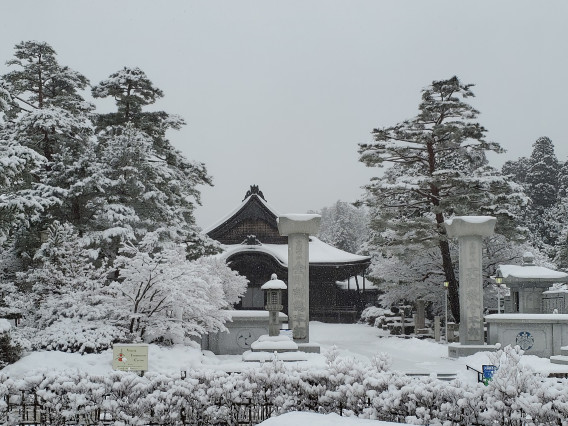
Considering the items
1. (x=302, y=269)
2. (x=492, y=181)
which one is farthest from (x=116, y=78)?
(x=492, y=181)

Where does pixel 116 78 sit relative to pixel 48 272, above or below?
above

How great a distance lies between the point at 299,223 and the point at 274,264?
18.6 meters

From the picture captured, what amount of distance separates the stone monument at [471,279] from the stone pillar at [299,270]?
5.30m

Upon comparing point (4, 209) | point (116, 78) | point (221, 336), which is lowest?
point (221, 336)

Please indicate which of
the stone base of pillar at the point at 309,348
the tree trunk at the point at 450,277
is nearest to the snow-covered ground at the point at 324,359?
the stone base of pillar at the point at 309,348

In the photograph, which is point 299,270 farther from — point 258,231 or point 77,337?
point 258,231

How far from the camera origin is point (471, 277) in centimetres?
2212

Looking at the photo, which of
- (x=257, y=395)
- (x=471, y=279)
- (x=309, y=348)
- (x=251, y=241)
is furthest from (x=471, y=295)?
(x=251, y=241)

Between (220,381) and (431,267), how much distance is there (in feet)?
84.1

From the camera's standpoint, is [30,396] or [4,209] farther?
[4,209]

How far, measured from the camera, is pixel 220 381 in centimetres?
927

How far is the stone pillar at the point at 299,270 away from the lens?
22.1 meters

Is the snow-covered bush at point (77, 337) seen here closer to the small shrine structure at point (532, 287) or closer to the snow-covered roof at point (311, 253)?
the small shrine structure at point (532, 287)

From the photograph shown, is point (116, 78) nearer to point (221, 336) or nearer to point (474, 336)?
point (221, 336)
